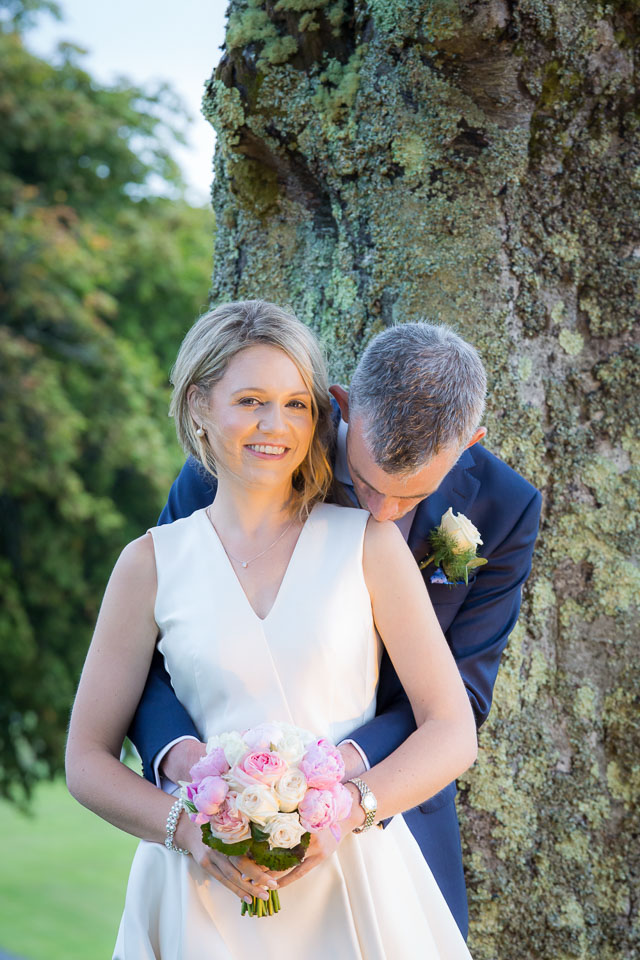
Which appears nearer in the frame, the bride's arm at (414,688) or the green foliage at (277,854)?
the green foliage at (277,854)

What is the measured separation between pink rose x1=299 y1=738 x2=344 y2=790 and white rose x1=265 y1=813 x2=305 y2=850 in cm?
8

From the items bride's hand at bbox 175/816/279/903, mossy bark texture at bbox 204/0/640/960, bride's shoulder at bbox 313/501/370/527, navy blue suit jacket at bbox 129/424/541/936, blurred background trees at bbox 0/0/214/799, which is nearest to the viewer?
bride's hand at bbox 175/816/279/903

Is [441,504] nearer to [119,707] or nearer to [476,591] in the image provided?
[476,591]

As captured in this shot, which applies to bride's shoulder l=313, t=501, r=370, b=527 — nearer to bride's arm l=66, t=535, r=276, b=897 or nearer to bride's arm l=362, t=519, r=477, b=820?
bride's arm l=362, t=519, r=477, b=820

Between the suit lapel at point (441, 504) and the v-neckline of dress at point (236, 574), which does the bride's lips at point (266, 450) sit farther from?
the suit lapel at point (441, 504)

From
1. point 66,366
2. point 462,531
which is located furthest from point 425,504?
point 66,366

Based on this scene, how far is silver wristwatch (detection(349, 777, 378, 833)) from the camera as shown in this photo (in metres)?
2.30

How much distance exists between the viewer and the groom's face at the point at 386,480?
8.21ft

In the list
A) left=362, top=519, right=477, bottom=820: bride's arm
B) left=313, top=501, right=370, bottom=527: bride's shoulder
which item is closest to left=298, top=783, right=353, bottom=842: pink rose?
left=362, top=519, right=477, bottom=820: bride's arm

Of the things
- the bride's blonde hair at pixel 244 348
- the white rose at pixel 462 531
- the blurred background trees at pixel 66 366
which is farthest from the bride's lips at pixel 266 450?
the blurred background trees at pixel 66 366

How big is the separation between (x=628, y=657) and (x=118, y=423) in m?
6.57

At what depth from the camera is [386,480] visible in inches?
98.9

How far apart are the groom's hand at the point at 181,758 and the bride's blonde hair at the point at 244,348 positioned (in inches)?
26.2

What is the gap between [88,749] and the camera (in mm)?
2467
